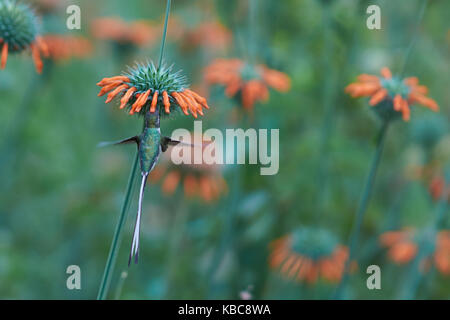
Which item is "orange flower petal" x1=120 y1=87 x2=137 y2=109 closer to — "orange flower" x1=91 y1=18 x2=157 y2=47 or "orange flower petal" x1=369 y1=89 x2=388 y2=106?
"orange flower petal" x1=369 y1=89 x2=388 y2=106

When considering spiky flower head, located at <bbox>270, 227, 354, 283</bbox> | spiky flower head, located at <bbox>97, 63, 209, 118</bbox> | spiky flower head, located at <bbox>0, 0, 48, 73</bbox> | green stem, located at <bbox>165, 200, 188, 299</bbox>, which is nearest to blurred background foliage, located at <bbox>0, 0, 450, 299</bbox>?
green stem, located at <bbox>165, 200, 188, 299</bbox>

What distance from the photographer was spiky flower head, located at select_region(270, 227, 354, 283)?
324 cm

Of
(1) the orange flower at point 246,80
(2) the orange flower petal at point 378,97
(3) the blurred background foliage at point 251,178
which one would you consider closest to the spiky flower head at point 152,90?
(2) the orange flower petal at point 378,97

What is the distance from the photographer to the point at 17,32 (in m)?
2.49

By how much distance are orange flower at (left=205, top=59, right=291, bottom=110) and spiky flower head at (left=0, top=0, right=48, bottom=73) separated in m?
1.04

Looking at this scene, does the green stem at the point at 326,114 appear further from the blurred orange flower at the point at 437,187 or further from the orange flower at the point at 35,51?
the orange flower at the point at 35,51

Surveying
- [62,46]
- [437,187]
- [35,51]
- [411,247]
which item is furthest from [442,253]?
[62,46]

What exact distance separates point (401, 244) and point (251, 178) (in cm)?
99

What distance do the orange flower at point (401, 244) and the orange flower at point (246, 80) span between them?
111 centimetres

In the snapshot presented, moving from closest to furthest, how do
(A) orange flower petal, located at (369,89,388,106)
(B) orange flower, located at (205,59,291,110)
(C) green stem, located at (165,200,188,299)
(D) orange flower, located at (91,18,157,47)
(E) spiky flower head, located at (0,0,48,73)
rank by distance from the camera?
(A) orange flower petal, located at (369,89,388,106) → (E) spiky flower head, located at (0,0,48,73) → (C) green stem, located at (165,200,188,299) → (B) orange flower, located at (205,59,291,110) → (D) orange flower, located at (91,18,157,47)

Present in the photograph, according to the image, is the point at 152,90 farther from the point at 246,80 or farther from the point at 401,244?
the point at 401,244

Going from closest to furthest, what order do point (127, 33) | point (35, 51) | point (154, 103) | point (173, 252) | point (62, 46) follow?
point (154, 103), point (35, 51), point (173, 252), point (62, 46), point (127, 33)

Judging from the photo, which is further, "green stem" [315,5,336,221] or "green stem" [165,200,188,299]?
"green stem" [315,5,336,221]

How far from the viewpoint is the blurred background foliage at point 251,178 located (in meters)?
3.37
